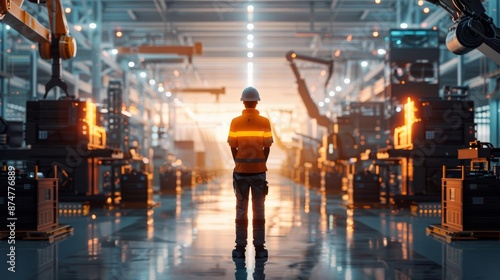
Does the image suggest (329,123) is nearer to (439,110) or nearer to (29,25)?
(439,110)

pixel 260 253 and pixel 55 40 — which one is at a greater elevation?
pixel 55 40

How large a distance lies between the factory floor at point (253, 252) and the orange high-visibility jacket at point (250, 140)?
115cm

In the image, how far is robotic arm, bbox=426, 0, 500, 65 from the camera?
38.5 ft

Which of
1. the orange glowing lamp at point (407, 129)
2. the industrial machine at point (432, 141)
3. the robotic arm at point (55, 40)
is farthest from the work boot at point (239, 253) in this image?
the orange glowing lamp at point (407, 129)

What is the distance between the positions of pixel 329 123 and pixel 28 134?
19162 mm

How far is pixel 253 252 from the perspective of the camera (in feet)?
33.7

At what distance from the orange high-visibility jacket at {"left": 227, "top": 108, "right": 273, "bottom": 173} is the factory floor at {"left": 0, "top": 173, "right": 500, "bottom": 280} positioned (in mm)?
1152

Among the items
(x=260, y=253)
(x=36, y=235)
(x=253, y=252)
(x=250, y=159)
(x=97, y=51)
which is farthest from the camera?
(x=97, y=51)

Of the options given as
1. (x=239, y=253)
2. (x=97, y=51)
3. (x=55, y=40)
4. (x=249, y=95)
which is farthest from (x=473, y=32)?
(x=97, y=51)

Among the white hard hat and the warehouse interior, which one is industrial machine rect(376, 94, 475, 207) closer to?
the warehouse interior

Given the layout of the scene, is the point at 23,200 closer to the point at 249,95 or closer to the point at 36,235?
the point at 36,235

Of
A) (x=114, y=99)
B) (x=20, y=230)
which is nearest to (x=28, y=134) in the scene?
(x=20, y=230)

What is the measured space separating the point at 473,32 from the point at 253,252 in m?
4.79

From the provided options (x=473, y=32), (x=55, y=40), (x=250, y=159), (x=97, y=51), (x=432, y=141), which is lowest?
(x=250, y=159)
